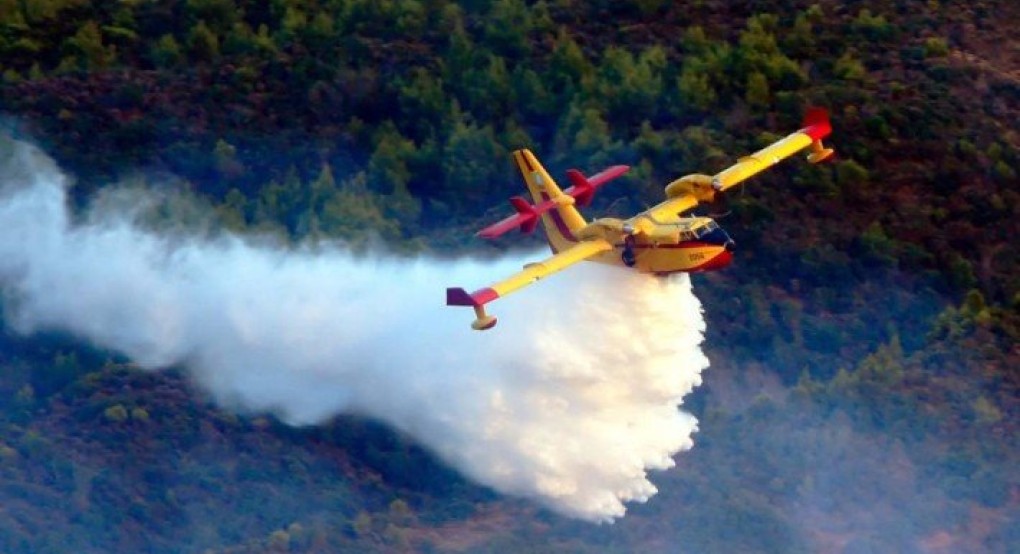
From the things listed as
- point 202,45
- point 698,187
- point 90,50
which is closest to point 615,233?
point 698,187

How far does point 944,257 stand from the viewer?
70.5 meters

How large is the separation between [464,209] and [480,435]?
14.5 m

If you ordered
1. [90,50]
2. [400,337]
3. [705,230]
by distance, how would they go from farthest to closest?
[90,50] < [400,337] < [705,230]

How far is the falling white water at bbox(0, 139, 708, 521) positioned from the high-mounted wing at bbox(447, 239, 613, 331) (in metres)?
1.23

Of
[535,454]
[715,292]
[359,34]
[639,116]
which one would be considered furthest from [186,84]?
[535,454]

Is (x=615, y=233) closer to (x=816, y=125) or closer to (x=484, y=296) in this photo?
(x=484, y=296)

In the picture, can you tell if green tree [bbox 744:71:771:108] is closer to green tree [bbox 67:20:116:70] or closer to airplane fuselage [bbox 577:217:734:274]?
green tree [bbox 67:20:116:70]

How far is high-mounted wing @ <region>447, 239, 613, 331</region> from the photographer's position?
179 ft

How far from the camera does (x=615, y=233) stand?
57812 mm

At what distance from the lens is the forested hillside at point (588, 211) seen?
206 feet

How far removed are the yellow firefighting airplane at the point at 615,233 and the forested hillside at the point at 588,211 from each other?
631cm

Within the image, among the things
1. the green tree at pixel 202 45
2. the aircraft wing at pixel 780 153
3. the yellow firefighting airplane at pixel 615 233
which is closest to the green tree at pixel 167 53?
the green tree at pixel 202 45

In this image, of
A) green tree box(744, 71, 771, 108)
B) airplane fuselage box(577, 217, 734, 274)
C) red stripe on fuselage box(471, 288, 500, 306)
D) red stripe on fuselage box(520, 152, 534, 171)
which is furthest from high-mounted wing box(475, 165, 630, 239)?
green tree box(744, 71, 771, 108)

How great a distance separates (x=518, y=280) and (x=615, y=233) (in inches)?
122
